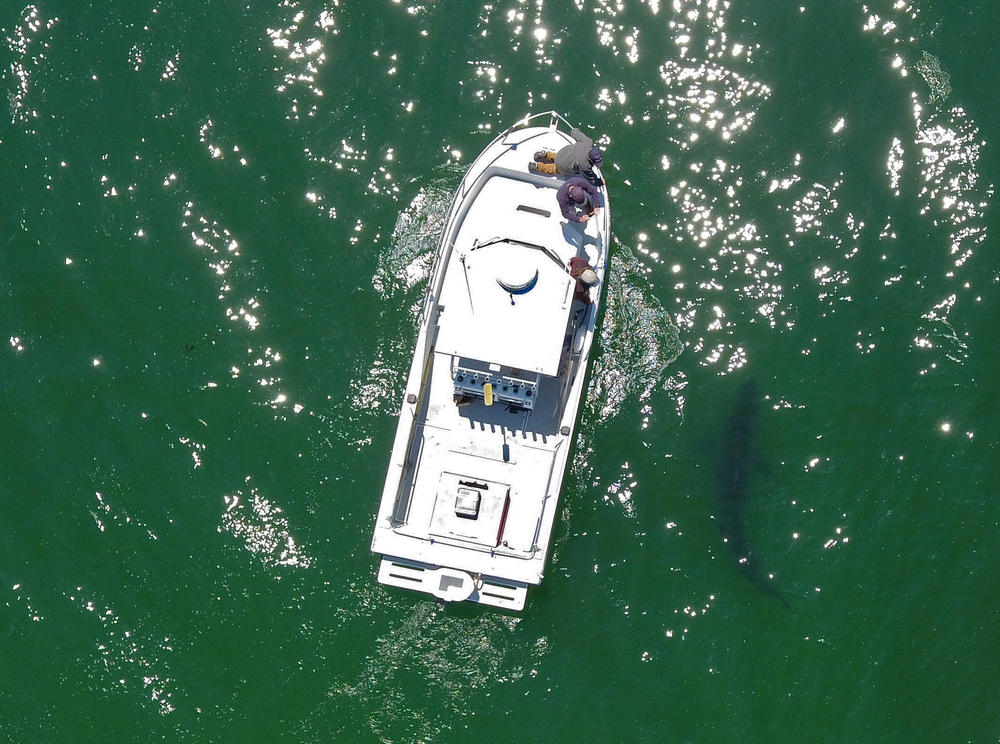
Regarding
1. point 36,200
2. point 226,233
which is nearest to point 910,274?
point 226,233

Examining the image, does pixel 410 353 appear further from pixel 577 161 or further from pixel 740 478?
pixel 740 478

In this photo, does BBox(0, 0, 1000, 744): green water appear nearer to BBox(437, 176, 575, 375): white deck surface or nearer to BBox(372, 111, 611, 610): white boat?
BBox(372, 111, 611, 610): white boat

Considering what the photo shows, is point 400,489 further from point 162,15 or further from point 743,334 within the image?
point 162,15

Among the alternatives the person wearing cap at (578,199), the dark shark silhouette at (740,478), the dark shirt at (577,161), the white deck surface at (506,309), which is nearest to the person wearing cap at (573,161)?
the dark shirt at (577,161)

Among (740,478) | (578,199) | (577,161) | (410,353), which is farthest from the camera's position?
(740,478)

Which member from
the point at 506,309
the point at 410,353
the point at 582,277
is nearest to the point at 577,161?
the point at 582,277
